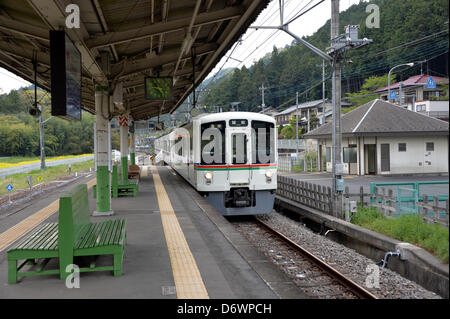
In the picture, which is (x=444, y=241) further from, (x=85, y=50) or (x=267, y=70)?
(x=267, y=70)

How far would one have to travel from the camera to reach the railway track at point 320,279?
20.1 ft

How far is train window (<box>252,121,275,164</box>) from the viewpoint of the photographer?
11203mm

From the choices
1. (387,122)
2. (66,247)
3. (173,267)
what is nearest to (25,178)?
(387,122)

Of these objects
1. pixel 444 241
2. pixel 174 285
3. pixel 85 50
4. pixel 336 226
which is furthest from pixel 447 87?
pixel 336 226

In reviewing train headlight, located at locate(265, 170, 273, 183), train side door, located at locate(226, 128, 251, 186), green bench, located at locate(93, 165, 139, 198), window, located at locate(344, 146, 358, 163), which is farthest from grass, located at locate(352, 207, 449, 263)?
window, located at locate(344, 146, 358, 163)

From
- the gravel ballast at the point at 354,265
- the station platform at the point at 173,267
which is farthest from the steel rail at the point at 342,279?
the station platform at the point at 173,267

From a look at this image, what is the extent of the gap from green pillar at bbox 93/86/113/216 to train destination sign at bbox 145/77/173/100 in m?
1.81

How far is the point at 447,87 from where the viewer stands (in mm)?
2520

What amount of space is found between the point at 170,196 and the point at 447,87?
11133mm

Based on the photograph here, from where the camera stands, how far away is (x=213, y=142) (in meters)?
11.2

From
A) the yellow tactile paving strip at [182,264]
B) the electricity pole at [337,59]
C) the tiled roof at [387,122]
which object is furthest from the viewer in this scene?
the tiled roof at [387,122]

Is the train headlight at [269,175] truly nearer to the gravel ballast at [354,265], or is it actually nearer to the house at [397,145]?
the gravel ballast at [354,265]

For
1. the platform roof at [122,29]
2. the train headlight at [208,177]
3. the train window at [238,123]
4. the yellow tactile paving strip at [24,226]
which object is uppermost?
the platform roof at [122,29]

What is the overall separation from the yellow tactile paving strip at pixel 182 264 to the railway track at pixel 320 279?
73.5 inches
